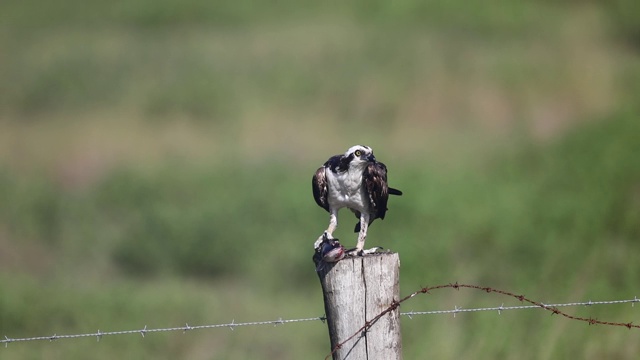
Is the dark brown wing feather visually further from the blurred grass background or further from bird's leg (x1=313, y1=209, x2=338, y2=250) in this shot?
the blurred grass background

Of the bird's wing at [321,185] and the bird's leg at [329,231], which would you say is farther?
the bird's wing at [321,185]

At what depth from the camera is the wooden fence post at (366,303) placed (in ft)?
20.2

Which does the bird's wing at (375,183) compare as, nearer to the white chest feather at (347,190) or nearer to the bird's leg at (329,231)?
the white chest feather at (347,190)

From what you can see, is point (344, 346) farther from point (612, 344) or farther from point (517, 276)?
point (517, 276)

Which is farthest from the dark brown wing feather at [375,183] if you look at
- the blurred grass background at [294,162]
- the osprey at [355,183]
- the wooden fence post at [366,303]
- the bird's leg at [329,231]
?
the blurred grass background at [294,162]

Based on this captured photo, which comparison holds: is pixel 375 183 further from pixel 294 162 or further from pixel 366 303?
pixel 294 162

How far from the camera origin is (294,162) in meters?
21.5

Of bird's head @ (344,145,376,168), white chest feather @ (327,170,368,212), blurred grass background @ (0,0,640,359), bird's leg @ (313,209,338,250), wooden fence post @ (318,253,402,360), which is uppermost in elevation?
blurred grass background @ (0,0,640,359)

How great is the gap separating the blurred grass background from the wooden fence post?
6.27 meters

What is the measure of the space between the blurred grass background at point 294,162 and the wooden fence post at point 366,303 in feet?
20.6

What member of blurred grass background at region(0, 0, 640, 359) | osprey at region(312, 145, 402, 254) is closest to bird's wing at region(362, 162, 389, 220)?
osprey at region(312, 145, 402, 254)

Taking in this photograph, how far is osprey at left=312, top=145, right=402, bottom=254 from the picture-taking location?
750cm

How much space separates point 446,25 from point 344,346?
69.9 feet

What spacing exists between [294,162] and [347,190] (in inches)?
552
